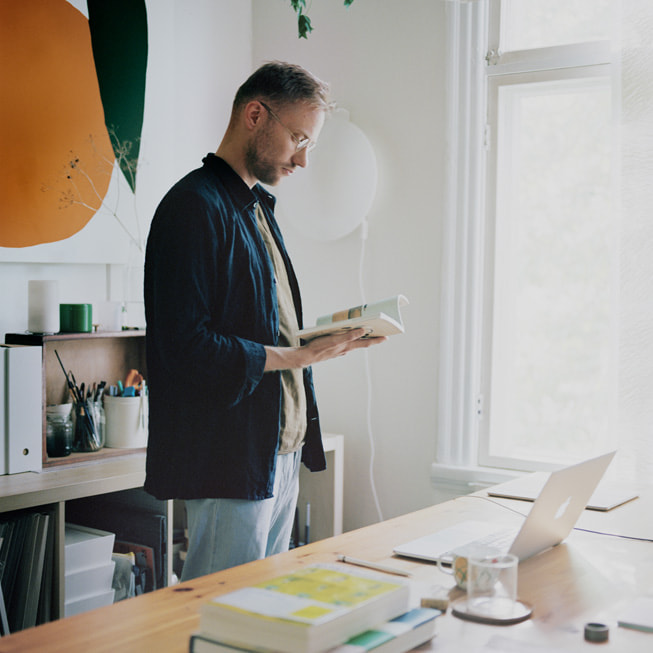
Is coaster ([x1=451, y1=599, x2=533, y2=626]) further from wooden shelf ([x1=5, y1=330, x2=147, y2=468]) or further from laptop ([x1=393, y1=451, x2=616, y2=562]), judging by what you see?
wooden shelf ([x1=5, y1=330, x2=147, y2=468])

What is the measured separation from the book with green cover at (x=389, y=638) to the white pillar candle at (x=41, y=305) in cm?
161

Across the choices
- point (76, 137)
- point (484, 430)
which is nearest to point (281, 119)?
point (76, 137)

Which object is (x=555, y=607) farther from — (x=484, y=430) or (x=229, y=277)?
(x=484, y=430)

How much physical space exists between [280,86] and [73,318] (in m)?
1.05

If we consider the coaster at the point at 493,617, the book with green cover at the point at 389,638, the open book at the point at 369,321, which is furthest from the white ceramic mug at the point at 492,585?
the open book at the point at 369,321

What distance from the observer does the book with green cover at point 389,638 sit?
39.3 inches

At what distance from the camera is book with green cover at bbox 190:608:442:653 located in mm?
998

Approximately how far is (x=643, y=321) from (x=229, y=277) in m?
1.43

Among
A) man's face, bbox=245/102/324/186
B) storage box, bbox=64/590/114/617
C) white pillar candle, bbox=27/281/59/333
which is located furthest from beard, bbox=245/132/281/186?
storage box, bbox=64/590/114/617

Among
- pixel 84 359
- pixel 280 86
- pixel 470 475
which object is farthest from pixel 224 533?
pixel 470 475

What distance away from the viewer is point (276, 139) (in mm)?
1920

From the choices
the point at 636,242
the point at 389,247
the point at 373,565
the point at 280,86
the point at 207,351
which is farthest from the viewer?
the point at 389,247

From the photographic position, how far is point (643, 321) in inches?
103

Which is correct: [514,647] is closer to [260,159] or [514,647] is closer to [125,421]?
[260,159]
